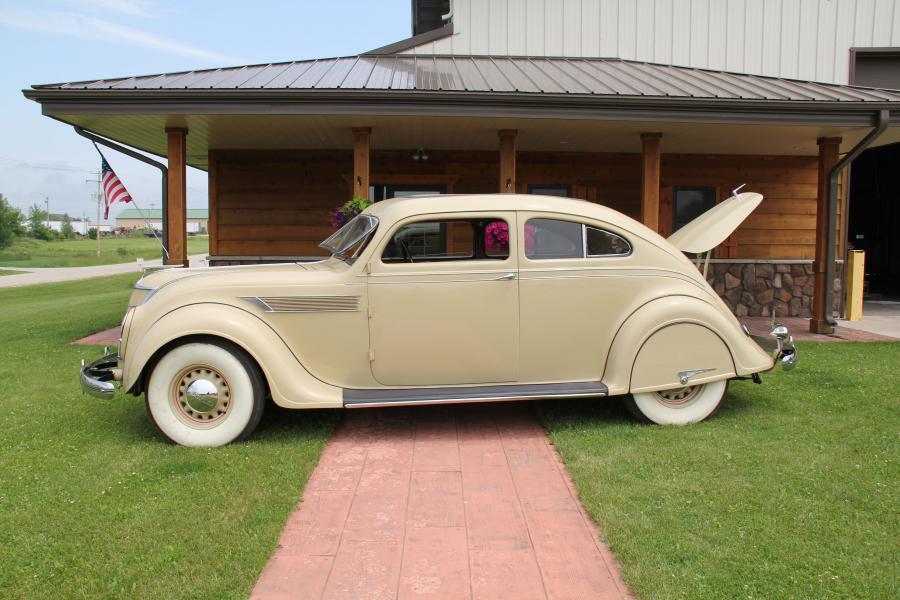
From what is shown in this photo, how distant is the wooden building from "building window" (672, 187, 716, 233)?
0.03m

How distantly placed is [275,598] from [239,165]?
10.1 m

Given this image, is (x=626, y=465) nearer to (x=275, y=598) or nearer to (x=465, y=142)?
(x=275, y=598)

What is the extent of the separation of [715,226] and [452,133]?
16.7 ft

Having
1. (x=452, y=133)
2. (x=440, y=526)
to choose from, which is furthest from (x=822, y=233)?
(x=440, y=526)

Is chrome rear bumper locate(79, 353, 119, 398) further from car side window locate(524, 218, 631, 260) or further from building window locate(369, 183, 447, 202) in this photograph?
building window locate(369, 183, 447, 202)

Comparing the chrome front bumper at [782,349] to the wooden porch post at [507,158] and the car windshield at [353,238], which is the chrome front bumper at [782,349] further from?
the wooden porch post at [507,158]

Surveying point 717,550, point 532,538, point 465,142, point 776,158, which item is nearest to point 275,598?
point 532,538

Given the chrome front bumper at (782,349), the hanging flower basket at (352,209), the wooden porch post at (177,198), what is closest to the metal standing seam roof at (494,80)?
the wooden porch post at (177,198)

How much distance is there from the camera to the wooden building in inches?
326

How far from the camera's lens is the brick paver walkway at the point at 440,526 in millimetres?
3148

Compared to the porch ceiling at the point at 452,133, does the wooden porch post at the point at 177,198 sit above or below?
below

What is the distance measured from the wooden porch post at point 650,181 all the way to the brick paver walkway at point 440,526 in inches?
184

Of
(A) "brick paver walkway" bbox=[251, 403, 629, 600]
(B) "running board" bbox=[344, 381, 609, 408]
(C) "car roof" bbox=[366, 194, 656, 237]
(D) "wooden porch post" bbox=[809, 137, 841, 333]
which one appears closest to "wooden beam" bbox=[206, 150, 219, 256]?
(C) "car roof" bbox=[366, 194, 656, 237]

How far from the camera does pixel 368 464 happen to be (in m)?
4.70
